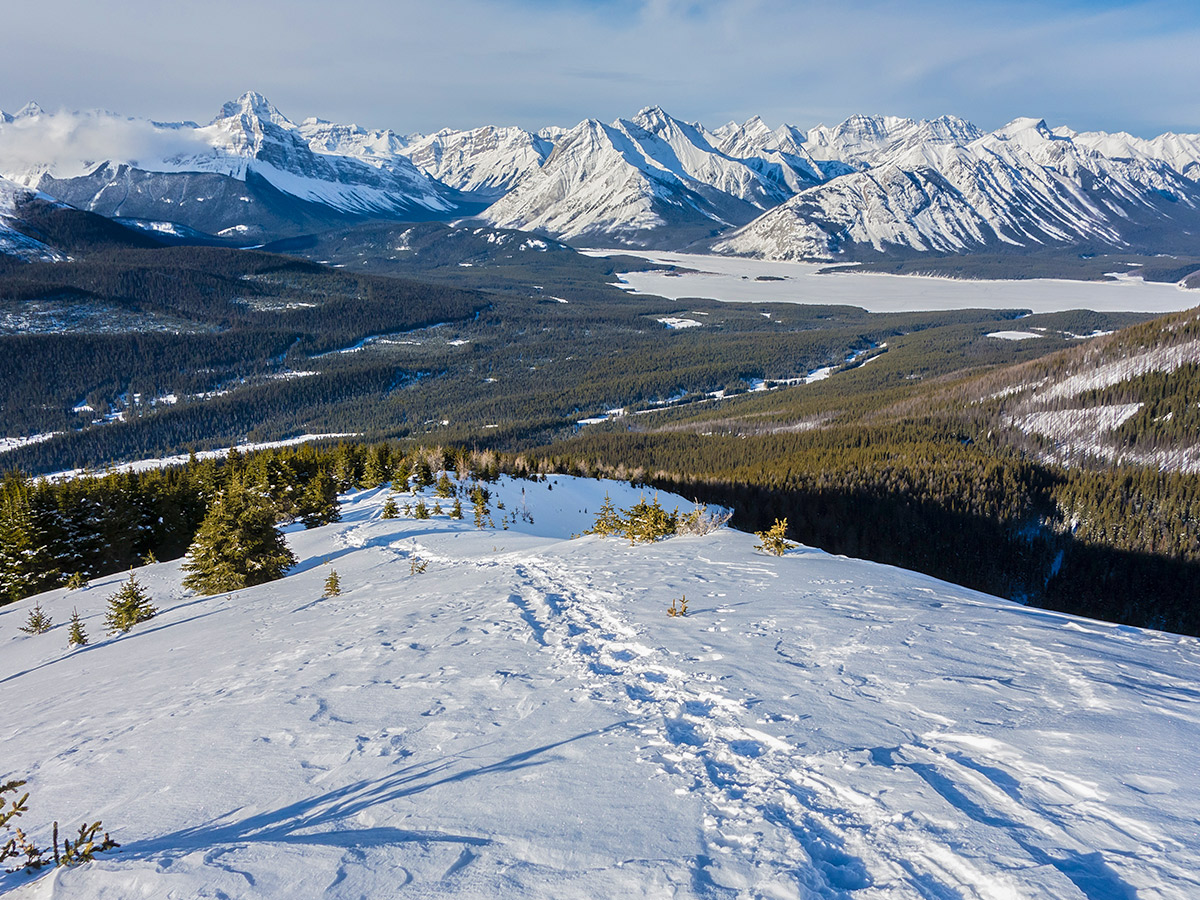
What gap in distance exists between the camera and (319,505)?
103ft

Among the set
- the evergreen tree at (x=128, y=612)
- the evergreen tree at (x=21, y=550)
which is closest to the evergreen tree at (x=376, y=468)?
the evergreen tree at (x=21, y=550)

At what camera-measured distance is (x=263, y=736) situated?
821cm

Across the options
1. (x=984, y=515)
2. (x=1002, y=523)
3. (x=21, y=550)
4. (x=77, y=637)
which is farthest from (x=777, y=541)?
(x=1002, y=523)

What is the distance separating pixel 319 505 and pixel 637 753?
28254 millimetres

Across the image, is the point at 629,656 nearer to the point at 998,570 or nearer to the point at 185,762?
the point at 185,762

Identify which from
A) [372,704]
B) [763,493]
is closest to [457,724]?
[372,704]

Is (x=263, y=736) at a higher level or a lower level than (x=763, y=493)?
higher

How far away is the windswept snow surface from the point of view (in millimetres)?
5055

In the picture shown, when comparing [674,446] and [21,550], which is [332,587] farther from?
[674,446]

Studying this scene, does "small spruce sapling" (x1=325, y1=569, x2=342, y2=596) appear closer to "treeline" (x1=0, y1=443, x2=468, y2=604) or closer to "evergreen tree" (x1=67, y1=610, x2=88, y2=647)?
"evergreen tree" (x1=67, y1=610, x2=88, y2=647)

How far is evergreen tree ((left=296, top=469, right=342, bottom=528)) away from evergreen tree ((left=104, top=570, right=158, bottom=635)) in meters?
11.4

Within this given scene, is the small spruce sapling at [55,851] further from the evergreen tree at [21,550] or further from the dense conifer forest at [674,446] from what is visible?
the evergreen tree at [21,550]

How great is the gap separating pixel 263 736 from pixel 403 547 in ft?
51.3

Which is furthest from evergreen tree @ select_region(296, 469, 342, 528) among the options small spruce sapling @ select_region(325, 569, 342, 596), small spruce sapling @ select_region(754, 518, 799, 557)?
small spruce sapling @ select_region(754, 518, 799, 557)
